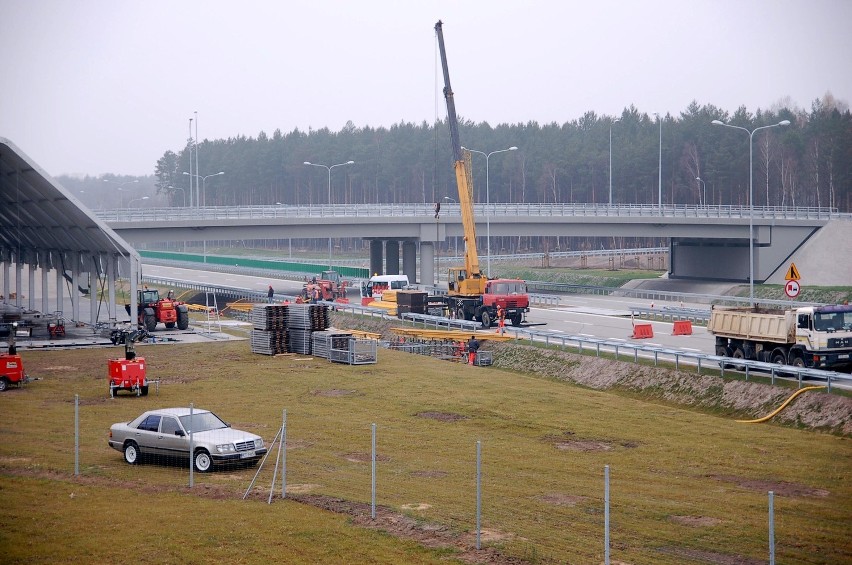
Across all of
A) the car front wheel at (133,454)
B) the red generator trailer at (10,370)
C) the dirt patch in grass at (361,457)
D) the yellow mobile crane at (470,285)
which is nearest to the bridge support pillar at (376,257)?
the yellow mobile crane at (470,285)

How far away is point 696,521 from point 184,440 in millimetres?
11035

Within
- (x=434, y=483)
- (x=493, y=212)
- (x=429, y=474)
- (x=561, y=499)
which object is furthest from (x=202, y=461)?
(x=493, y=212)

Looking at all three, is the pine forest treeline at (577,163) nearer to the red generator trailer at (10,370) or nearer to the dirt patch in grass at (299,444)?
the red generator trailer at (10,370)

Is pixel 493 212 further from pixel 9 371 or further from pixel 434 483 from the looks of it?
pixel 434 483

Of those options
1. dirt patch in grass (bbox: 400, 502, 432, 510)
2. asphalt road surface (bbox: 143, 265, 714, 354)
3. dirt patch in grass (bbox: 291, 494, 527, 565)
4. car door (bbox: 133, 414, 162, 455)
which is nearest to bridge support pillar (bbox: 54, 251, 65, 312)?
asphalt road surface (bbox: 143, 265, 714, 354)

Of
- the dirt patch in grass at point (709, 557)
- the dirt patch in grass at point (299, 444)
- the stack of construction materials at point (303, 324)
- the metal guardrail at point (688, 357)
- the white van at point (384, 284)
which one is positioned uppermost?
the white van at point (384, 284)

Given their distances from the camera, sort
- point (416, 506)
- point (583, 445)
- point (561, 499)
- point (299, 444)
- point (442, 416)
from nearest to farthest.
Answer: point (416, 506) < point (561, 499) < point (299, 444) < point (583, 445) < point (442, 416)

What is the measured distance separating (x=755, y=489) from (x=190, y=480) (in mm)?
11679

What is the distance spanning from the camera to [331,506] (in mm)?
18203

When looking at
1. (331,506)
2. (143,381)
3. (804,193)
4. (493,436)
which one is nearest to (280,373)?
(143,381)

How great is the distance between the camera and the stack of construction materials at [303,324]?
4497cm

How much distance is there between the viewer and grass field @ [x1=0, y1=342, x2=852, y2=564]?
15773mm

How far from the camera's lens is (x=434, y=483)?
20094 millimetres

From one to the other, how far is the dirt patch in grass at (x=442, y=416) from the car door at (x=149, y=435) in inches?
372
